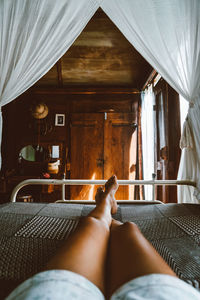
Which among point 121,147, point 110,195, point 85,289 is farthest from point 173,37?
point 121,147

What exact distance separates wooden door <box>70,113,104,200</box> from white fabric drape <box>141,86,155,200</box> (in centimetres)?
87

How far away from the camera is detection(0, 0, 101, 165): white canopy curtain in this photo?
5.22 feet

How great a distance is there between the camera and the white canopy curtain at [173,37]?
5.01ft

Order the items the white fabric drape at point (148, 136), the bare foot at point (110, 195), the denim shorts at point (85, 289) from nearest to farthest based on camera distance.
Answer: the denim shorts at point (85, 289)
the bare foot at point (110, 195)
the white fabric drape at point (148, 136)

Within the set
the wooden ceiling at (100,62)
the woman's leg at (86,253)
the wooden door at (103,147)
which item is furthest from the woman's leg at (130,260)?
the wooden door at (103,147)

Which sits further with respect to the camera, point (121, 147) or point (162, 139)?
point (121, 147)

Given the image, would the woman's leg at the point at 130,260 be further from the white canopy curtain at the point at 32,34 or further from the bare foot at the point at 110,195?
the white canopy curtain at the point at 32,34

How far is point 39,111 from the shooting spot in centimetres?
418

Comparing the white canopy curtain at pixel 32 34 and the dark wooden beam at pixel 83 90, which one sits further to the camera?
the dark wooden beam at pixel 83 90

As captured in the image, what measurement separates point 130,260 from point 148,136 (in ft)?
11.1

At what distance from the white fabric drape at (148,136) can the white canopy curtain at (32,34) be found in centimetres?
222

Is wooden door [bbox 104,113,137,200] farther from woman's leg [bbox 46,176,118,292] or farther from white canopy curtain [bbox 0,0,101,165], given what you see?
woman's leg [bbox 46,176,118,292]

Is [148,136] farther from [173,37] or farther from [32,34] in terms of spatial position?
[32,34]

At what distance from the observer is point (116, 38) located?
2.93m
